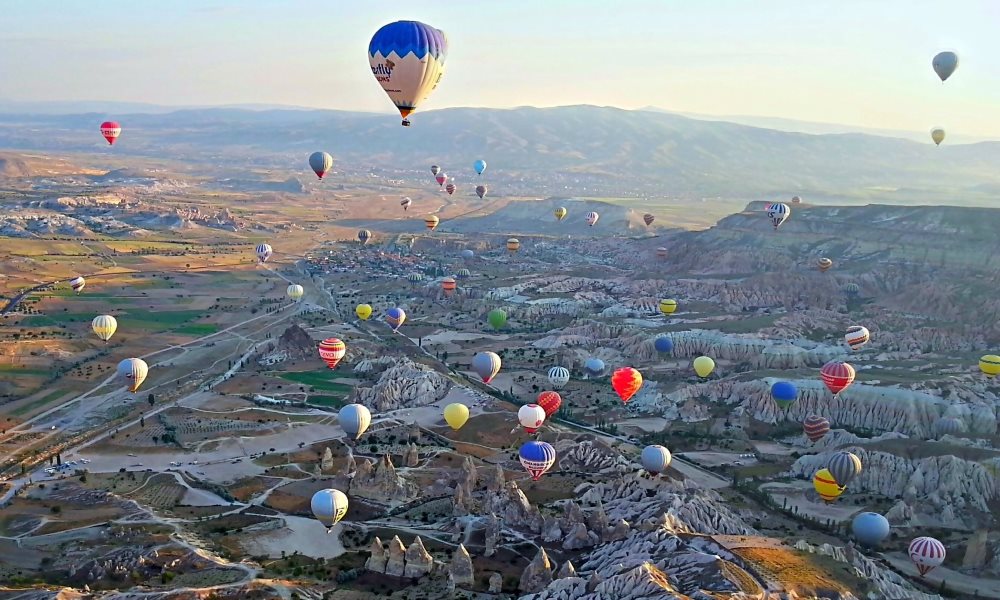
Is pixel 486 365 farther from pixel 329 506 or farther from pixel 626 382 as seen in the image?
pixel 329 506

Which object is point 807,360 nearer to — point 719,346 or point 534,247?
point 719,346

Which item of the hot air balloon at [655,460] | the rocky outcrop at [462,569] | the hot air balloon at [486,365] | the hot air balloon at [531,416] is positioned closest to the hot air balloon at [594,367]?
the hot air balloon at [486,365]

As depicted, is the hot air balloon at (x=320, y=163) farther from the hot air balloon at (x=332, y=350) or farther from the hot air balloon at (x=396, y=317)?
the hot air balloon at (x=332, y=350)

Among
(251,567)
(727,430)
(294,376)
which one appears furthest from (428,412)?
(251,567)

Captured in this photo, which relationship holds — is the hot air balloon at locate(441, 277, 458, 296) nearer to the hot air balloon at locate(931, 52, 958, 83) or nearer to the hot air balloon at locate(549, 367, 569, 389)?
the hot air balloon at locate(549, 367, 569, 389)

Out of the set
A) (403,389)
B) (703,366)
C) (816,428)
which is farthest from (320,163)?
(816,428)

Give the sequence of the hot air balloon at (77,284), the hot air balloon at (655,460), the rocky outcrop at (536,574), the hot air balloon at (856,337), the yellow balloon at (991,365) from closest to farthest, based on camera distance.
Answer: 1. the rocky outcrop at (536,574)
2. the hot air balloon at (655,460)
3. the yellow balloon at (991,365)
4. the hot air balloon at (856,337)
5. the hot air balloon at (77,284)

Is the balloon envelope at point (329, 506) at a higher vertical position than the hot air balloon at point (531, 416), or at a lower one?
lower
